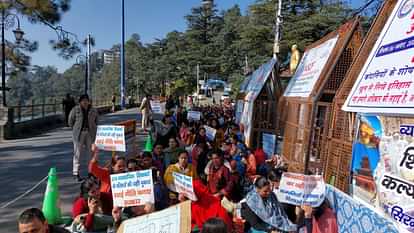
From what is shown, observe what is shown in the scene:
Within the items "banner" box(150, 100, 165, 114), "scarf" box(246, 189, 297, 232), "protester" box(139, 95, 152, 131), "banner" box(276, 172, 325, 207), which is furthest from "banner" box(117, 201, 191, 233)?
"banner" box(150, 100, 165, 114)

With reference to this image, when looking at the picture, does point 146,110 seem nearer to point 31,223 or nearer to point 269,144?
point 269,144

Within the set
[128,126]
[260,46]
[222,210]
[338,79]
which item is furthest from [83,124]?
[260,46]

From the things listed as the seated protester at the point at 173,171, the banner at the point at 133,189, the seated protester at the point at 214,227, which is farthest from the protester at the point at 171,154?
the seated protester at the point at 214,227

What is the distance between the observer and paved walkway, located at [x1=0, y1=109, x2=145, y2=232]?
626 cm

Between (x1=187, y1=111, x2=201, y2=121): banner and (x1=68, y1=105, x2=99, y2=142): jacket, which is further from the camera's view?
(x1=187, y1=111, x2=201, y2=121): banner

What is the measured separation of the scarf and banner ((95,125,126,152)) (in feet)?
9.52

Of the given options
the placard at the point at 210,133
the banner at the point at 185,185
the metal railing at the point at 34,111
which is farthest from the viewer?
the metal railing at the point at 34,111

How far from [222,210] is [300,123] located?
3.09 metres

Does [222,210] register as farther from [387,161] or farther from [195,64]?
[195,64]

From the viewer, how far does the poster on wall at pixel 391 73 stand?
3.51 m

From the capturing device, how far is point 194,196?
471cm

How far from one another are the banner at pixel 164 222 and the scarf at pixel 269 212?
126 cm

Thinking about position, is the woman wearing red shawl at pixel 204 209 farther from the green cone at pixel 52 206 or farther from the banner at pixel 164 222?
the green cone at pixel 52 206

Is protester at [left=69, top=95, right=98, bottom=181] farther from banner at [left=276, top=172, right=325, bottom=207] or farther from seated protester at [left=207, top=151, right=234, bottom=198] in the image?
banner at [left=276, top=172, right=325, bottom=207]
